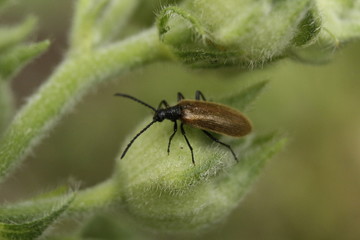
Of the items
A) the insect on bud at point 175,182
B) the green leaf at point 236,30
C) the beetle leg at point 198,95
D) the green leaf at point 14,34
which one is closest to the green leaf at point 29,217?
the insect on bud at point 175,182

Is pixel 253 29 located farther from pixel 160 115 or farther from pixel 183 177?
pixel 160 115

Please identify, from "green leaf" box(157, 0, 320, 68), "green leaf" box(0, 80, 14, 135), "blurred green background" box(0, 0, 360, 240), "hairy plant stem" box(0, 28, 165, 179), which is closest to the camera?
"green leaf" box(157, 0, 320, 68)

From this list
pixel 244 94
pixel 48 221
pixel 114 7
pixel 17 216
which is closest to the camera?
pixel 48 221

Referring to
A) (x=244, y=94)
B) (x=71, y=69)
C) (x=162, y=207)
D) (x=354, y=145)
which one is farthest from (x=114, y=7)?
(x=354, y=145)

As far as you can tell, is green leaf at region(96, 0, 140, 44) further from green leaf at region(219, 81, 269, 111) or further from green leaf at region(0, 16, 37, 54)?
green leaf at region(219, 81, 269, 111)

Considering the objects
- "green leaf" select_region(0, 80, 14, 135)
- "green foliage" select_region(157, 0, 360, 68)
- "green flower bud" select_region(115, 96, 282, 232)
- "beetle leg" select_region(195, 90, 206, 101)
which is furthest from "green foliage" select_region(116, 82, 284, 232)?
"green leaf" select_region(0, 80, 14, 135)

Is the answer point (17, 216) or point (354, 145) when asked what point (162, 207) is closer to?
point (17, 216)

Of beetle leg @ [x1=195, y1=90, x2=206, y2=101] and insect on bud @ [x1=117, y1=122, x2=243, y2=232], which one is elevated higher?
beetle leg @ [x1=195, y1=90, x2=206, y2=101]

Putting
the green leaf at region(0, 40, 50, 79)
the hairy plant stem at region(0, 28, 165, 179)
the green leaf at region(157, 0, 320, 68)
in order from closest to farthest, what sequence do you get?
the green leaf at region(157, 0, 320, 68) < the hairy plant stem at region(0, 28, 165, 179) < the green leaf at region(0, 40, 50, 79)
